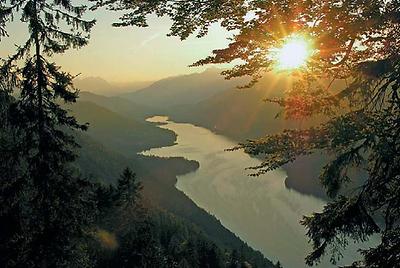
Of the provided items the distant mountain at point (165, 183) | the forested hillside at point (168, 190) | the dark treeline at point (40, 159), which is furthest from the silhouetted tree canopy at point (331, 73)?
the distant mountain at point (165, 183)

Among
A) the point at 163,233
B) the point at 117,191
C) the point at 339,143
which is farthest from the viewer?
the point at 163,233

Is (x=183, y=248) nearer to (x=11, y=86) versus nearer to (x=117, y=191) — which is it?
(x=117, y=191)

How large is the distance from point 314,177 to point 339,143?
126 meters

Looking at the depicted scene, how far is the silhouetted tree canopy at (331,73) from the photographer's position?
19.7 feet

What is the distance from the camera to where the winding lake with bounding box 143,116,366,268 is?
3039 inches

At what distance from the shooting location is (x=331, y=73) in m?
6.76

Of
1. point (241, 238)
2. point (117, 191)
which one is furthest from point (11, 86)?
point (241, 238)

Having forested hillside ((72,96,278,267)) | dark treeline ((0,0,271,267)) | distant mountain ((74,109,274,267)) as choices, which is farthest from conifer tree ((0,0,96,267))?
distant mountain ((74,109,274,267))

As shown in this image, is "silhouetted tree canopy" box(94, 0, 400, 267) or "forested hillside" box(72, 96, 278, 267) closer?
"silhouetted tree canopy" box(94, 0, 400, 267)

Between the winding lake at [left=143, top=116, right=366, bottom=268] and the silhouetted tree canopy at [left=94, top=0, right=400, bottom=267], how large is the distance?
63.5 meters

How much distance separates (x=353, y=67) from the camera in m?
6.59

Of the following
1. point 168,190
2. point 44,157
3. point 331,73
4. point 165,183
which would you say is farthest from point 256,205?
point 331,73

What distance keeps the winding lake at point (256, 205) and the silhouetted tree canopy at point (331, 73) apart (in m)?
63.5

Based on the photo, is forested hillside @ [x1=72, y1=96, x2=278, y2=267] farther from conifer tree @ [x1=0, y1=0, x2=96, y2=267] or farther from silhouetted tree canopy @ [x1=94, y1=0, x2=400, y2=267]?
silhouetted tree canopy @ [x1=94, y1=0, x2=400, y2=267]
